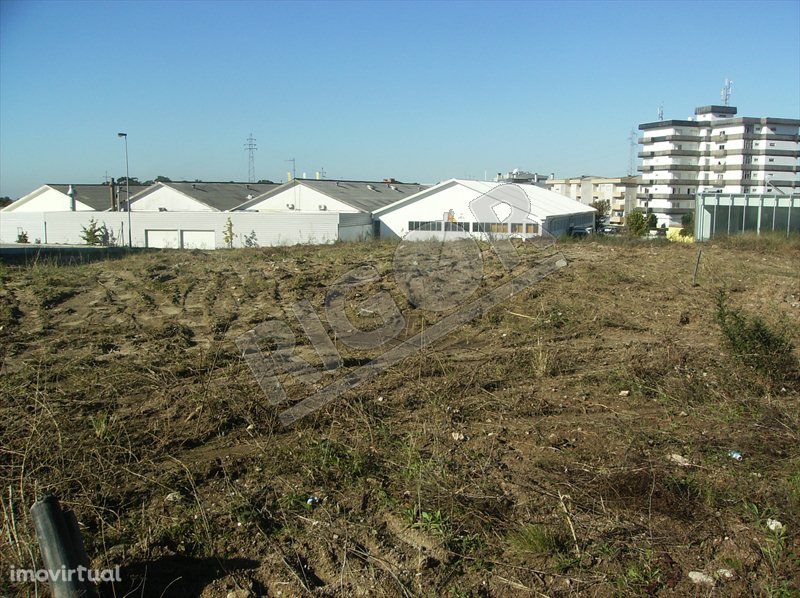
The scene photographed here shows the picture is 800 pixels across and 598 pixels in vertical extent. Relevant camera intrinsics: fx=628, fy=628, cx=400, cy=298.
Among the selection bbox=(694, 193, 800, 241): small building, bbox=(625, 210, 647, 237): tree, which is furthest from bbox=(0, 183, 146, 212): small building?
bbox=(694, 193, 800, 241): small building

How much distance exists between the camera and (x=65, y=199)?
40.3 meters

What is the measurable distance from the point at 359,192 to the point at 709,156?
3570 cm

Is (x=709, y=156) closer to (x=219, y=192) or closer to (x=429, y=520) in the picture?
(x=219, y=192)

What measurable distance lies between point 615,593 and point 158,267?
10.1 metres

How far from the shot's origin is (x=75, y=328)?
7250 millimetres

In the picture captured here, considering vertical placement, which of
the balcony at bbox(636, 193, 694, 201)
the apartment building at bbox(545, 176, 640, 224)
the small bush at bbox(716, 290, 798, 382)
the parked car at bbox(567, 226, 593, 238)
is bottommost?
the small bush at bbox(716, 290, 798, 382)

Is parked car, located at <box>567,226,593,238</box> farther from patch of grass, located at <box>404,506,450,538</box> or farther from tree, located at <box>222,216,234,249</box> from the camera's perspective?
patch of grass, located at <box>404,506,450,538</box>

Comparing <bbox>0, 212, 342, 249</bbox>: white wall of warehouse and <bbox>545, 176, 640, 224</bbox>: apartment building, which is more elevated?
<bbox>545, 176, 640, 224</bbox>: apartment building

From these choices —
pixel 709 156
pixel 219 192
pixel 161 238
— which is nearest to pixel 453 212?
pixel 161 238

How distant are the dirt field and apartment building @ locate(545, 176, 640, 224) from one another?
66254mm

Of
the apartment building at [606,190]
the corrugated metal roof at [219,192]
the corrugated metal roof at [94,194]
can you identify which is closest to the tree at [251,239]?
the corrugated metal roof at [219,192]

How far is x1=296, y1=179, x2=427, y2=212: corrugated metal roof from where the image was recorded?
36.2 m

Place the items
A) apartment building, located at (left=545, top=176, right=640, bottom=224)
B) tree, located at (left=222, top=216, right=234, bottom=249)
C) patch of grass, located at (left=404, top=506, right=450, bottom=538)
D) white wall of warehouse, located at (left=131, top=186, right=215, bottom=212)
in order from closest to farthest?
patch of grass, located at (left=404, top=506, right=450, bottom=538)
tree, located at (left=222, top=216, right=234, bottom=249)
white wall of warehouse, located at (left=131, top=186, right=215, bottom=212)
apartment building, located at (left=545, top=176, right=640, bottom=224)

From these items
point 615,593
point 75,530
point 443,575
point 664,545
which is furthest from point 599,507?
point 75,530
